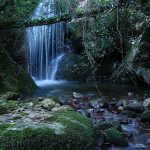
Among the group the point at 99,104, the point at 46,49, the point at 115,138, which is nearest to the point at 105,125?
the point at 115,138

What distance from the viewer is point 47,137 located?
190 inches

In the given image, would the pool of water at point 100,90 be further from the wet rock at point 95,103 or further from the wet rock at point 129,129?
the wet rock at point 129,129

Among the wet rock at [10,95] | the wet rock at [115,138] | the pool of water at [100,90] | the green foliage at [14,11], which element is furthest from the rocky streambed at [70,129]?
the green foliage at [14,11]

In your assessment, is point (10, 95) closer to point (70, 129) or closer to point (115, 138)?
point (115, 138)

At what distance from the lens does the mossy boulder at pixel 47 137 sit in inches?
188

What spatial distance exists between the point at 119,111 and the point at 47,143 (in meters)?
3.82

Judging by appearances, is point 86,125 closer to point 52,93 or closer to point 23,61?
point 52,93

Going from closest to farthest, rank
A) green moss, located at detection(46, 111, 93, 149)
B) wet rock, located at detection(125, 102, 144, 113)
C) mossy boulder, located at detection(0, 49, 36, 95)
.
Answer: green moss, located at detection(46, 111, 93, 149)
wet rock, located at detection(125, 102, 144, 113)
mossy boulder, located at detection(0, 49, 36, 95)

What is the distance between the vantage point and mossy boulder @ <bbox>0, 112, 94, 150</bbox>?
477 centimetres

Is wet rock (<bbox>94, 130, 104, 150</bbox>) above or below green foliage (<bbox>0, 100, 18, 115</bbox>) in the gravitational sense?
below

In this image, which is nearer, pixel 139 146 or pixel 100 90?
pixel 139 146

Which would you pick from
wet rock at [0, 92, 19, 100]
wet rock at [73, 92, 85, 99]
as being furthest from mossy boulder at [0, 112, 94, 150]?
wet rock at [73, 92, 85, 99]

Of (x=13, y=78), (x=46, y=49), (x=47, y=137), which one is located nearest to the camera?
(x=47, y=137)

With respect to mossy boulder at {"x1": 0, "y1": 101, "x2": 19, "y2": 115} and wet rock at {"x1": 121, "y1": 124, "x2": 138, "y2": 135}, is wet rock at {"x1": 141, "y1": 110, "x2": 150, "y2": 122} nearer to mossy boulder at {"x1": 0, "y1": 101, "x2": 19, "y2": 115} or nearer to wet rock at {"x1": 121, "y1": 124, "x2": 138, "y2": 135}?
wet rock at {"x1": 121, "y1": 124, "x2": 138, "y2": 135}
